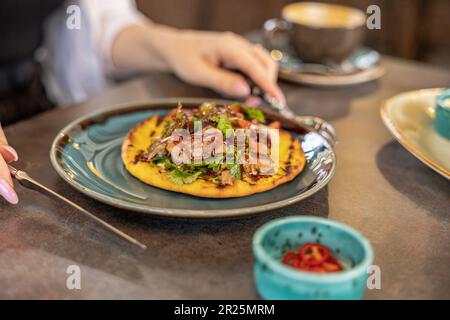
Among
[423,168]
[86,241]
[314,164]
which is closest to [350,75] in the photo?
[423,168]

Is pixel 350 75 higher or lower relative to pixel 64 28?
lower

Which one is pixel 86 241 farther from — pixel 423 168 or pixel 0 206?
pixel 423 168

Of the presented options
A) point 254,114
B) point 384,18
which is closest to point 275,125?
point 254,114

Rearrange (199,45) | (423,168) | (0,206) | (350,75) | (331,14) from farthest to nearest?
(331,14) < (350,75) < (199,45) < (423,168) < (0,206)

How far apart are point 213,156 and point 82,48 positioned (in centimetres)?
103

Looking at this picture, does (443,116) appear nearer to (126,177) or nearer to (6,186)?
(126,177)

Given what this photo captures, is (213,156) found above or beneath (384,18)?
above

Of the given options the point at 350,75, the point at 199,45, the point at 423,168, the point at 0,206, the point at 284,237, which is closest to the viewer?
the point at 284,237

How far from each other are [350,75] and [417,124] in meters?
0.38

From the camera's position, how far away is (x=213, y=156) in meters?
0.87

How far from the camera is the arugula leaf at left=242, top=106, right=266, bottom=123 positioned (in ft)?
3.36

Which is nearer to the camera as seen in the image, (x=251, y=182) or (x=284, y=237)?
(x=284, y=237)

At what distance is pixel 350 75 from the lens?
1461mm

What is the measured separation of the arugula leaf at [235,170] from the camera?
859 mm
